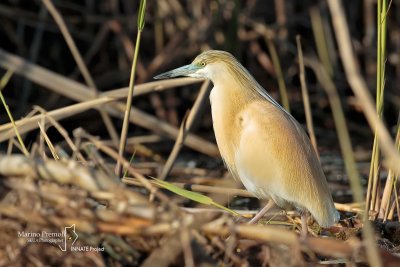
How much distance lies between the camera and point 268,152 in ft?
9.65

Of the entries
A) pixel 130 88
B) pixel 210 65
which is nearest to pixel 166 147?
pixel 210 65

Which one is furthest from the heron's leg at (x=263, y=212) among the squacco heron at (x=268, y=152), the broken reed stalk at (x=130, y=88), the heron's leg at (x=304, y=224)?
the broken reed stalk at (x=130, y=88)

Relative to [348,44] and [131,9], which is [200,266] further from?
[131,9]

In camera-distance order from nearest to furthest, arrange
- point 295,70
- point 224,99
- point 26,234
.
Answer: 1. point 26,234
2. point 224,99
3. point 295,70

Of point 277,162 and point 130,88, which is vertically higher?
point 130,88

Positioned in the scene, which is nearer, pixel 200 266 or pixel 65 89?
pixel 200 266

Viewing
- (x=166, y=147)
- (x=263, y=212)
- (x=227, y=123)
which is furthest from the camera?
(x=166, y=147)

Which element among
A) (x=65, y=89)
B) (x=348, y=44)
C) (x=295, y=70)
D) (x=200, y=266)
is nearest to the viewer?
(x=348, y=44)

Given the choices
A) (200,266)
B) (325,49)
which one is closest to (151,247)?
(200,266)

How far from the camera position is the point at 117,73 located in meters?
5.56

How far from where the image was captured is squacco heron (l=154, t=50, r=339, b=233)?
2.91 meters

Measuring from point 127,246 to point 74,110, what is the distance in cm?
118

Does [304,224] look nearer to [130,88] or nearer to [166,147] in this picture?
[130,88]

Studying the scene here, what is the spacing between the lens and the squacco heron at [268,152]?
2.91m
